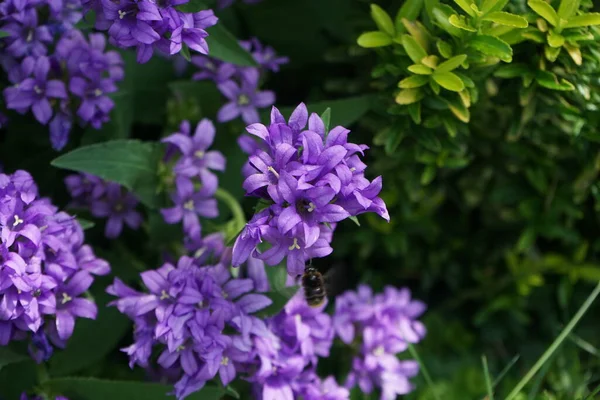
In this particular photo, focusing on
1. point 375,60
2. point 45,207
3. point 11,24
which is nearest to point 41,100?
point 11,24

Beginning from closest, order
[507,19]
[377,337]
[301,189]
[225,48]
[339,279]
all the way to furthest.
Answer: [301,189], [507,19], [225,48], [377,337], [339,279]

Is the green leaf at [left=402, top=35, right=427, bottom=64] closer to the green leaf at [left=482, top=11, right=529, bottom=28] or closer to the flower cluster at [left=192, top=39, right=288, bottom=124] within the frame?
the green leaf at [left=482, top=11, right=529, bottom=28]

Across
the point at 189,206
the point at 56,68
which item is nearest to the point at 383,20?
the point at 189,206

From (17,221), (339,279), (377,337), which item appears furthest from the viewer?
(339,279)

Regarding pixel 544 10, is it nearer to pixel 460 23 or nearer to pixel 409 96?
pixel 460 23

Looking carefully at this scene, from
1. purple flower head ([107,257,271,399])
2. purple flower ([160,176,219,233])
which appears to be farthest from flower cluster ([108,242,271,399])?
purple flower ([160,176,219,233])

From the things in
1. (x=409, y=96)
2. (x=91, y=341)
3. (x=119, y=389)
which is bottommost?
(x=91, y=341)

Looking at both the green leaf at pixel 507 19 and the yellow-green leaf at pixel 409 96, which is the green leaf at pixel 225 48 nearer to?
the yellow-green leaf at pixel 409 96
